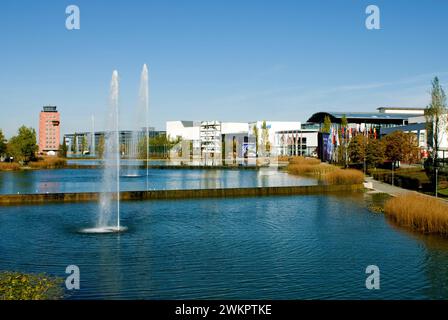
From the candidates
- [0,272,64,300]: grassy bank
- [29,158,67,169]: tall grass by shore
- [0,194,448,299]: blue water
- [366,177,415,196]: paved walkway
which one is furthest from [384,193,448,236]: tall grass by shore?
[29,158,67,169]: tall grass by shore

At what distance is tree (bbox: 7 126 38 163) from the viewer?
8094 centimetres

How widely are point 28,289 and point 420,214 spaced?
1665 cm

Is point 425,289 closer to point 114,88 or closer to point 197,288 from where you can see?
point 197,288

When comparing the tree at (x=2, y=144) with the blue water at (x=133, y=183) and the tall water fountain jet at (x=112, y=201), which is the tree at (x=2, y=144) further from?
the tall water fountain jet at (x=112, y=201)

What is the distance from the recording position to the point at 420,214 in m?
21.1

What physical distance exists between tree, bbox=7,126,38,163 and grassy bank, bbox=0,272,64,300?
7356cm

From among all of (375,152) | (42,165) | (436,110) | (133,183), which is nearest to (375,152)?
(375,152)

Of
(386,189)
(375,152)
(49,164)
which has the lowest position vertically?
(386,189)

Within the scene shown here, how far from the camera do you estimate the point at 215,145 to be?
150250mm

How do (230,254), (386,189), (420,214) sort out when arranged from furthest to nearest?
1. (386,189)
2. (420,214)
3. (230,254)

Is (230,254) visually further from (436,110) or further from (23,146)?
(23,146)

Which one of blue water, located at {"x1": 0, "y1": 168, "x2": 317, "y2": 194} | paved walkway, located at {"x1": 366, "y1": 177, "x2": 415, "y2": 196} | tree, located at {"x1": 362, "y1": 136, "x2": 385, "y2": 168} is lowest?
blue water, located at {"x1": 0, "y1": 168, "x2": 317, "y2": 194}

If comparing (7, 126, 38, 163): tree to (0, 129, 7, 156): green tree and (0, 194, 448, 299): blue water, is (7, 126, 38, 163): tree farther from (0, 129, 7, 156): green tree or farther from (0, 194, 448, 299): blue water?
(0, 194, 448, 299): blue water

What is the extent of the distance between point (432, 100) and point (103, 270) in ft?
107
